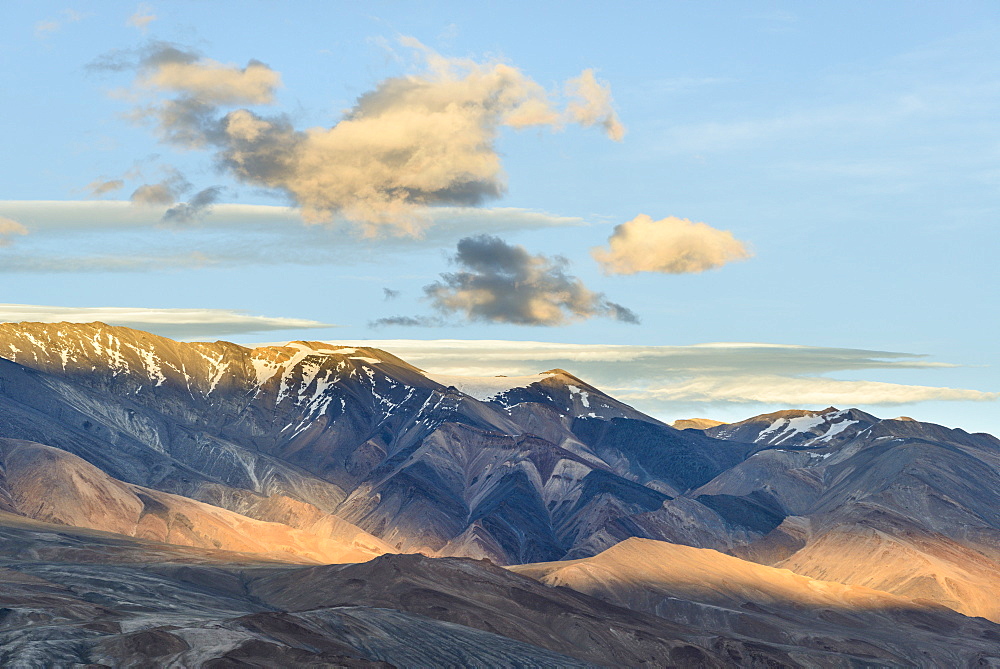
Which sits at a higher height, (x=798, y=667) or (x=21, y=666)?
(x=21, y=666)

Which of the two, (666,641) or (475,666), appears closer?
(475,666)

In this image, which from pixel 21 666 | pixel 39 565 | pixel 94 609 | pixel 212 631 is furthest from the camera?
pixel 39 565

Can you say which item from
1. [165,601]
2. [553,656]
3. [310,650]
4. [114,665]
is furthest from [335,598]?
[114,665]

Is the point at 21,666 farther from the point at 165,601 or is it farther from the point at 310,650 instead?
the point at 165,601

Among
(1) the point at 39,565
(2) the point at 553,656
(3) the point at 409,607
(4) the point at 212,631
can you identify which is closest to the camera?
(4) the point at 212,631

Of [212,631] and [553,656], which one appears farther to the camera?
[553,656]

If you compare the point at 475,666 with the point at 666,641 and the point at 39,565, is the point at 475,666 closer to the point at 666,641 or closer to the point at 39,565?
the point at 666,641

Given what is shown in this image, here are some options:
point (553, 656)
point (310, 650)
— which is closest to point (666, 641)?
point (553, 656)

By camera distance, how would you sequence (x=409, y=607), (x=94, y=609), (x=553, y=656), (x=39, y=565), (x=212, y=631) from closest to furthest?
(x=212, y=631) → (x=94, y=609) → (x=553, y=656) → (x=409, y=607) → (x=39, y=565)
